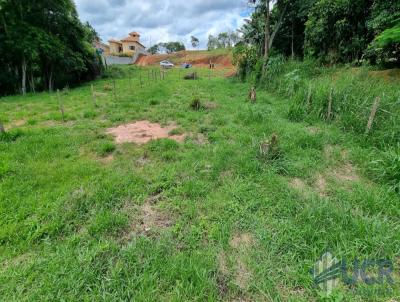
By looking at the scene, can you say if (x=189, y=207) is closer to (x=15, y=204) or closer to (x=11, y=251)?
(x=11, y=251)

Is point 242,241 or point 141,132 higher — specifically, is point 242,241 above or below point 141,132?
below

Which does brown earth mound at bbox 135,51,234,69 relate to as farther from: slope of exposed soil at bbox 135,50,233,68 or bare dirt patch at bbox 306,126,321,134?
bare dirt patch at bbox 306,126,321,134

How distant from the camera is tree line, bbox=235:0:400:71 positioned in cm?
632

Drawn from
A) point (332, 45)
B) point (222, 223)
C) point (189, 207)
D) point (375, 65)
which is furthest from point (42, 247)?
point (332, 45)

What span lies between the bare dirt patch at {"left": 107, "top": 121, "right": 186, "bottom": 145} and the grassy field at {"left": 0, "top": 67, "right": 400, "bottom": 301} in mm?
420

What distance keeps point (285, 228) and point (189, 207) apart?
1.10m

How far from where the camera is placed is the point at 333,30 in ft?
29.7

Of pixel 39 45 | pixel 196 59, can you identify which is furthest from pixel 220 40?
pixel 39 45

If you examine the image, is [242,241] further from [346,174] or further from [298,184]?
[346,174]

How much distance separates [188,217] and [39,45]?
13.5 m

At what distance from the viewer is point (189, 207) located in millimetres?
2598

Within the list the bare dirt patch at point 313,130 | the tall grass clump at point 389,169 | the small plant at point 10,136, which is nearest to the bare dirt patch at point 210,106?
the bare dirt patch at point 313,130

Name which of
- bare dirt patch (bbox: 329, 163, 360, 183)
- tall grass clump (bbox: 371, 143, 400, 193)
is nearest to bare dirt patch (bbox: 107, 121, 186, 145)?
bare dirt patch (bbox: 329, 163, 360, 183)

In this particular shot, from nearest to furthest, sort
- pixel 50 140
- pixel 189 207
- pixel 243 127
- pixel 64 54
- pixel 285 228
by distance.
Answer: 1. pixel 285 228
2. pixel 189 207
3. pixel 50 140
4. pixel 243 127
5. pixel 64 54
